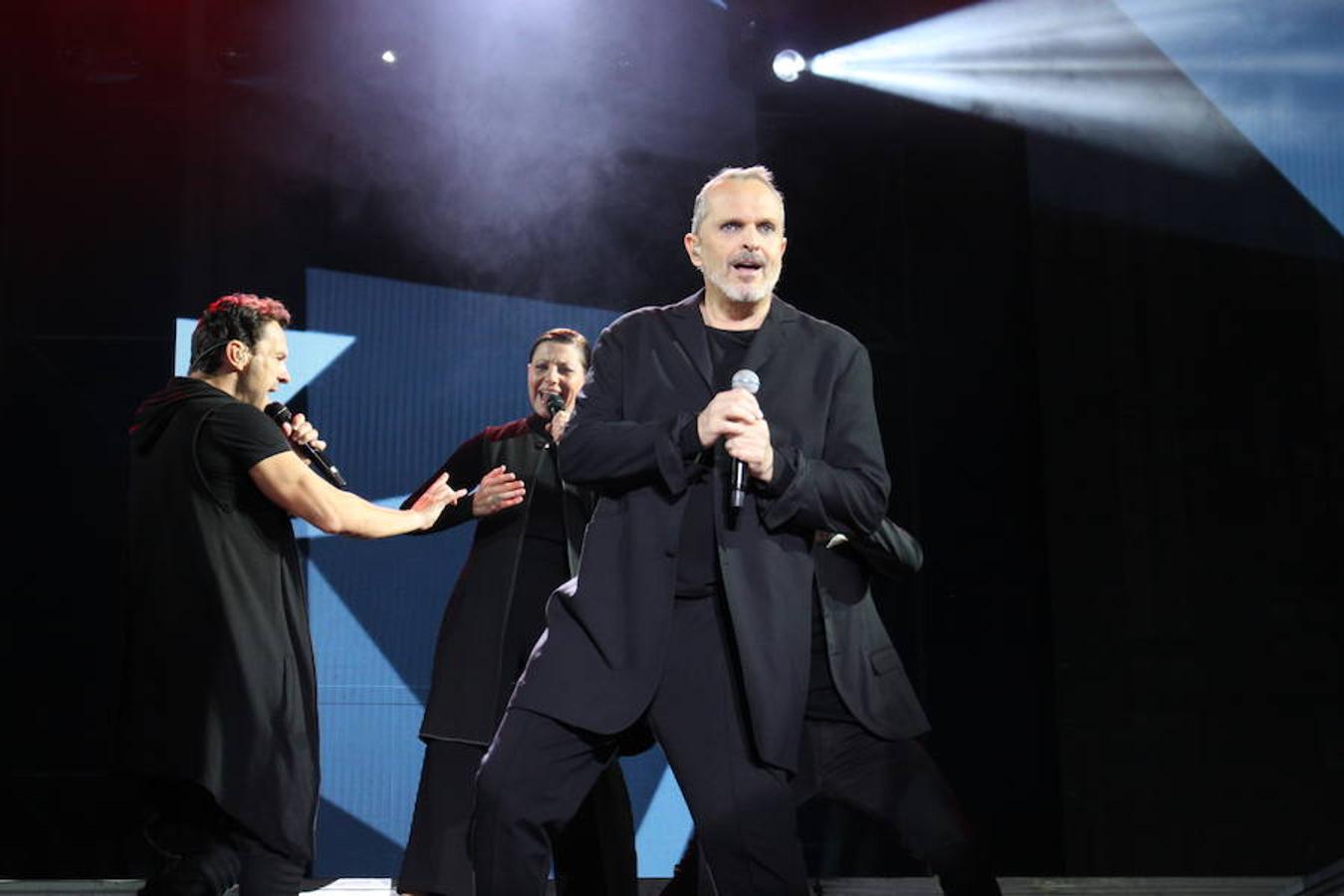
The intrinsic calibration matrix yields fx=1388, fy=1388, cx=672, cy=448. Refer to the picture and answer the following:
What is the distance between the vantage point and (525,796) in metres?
2.19

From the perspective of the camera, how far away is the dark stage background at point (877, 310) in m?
4.97

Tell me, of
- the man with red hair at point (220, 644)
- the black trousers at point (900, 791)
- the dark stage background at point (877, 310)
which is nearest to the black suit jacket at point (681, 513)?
the black trousers at point (900, 791)

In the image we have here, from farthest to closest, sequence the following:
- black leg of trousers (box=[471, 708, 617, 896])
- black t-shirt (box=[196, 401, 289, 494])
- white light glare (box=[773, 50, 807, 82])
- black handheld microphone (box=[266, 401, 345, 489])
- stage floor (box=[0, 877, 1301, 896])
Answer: white light glare (box=[773, 50, 807, 82]), stage floor (box=[0, 877, 1301, 896]), black handheld microphone (box=[266, 401, 345, 489]), black t-shirt (box=[196, 401, 289, 494]), black leg of trousers (box=[471, 708, 617, 896])

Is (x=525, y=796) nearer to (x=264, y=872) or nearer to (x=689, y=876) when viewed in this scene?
(x=264, y=872)

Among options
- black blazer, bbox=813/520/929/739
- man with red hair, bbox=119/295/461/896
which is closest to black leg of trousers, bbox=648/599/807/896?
black blazer, bbox=813/520/929/739

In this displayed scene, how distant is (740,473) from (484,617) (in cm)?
172

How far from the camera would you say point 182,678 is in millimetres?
2914

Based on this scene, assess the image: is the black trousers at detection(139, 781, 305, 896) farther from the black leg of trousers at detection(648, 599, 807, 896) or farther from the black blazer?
the black blazer

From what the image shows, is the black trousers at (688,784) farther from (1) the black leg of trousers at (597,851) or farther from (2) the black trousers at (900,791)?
(1) the black leg of trousers at (597,851)

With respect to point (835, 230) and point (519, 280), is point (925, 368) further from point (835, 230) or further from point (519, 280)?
point (519, 280)

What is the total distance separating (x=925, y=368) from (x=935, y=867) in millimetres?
2950

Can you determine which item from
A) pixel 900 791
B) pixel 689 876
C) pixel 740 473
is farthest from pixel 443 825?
pixel 740 473

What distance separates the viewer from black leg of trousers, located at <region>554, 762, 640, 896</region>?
3.52m

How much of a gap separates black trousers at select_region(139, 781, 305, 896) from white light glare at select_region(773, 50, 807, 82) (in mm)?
3657
